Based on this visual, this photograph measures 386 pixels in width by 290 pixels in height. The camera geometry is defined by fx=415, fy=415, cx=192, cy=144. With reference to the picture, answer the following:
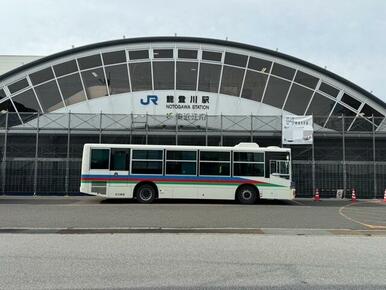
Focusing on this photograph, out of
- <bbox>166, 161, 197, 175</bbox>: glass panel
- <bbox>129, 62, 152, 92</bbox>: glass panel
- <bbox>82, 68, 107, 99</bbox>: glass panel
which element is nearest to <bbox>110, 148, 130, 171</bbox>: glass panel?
<bbox>166, 161, 197, 175</bbox>: glass panel

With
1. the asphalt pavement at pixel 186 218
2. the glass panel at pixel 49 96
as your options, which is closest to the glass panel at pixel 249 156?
the asphalt pavement at pixel 186 218

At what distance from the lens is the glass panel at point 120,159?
19.5m

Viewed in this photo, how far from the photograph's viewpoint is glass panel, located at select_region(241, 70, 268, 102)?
2672cm

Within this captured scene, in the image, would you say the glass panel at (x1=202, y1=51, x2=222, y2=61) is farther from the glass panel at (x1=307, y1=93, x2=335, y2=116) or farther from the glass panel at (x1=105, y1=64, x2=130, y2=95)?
the glass panel at (x1=307, y1=93, x2=335, y2=116)

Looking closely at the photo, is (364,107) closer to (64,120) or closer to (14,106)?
(64,120)

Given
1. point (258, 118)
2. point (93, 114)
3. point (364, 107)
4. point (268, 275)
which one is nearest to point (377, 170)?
point (364, 107)

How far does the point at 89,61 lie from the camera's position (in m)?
27.5

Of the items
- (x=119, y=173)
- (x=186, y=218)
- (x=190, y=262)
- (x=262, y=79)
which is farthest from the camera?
(x=262, y=79)

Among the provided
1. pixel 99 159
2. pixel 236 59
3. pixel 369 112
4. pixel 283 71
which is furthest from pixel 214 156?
pixel 369 112

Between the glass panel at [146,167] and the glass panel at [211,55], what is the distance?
10562mm

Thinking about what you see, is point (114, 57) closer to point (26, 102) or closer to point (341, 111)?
point (26, 102)

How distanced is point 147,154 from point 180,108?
296 inches

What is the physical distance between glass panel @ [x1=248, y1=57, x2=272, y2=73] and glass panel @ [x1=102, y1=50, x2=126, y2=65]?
8.41 m

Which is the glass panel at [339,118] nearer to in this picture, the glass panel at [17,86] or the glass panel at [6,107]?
the glass panel at [17,86]
